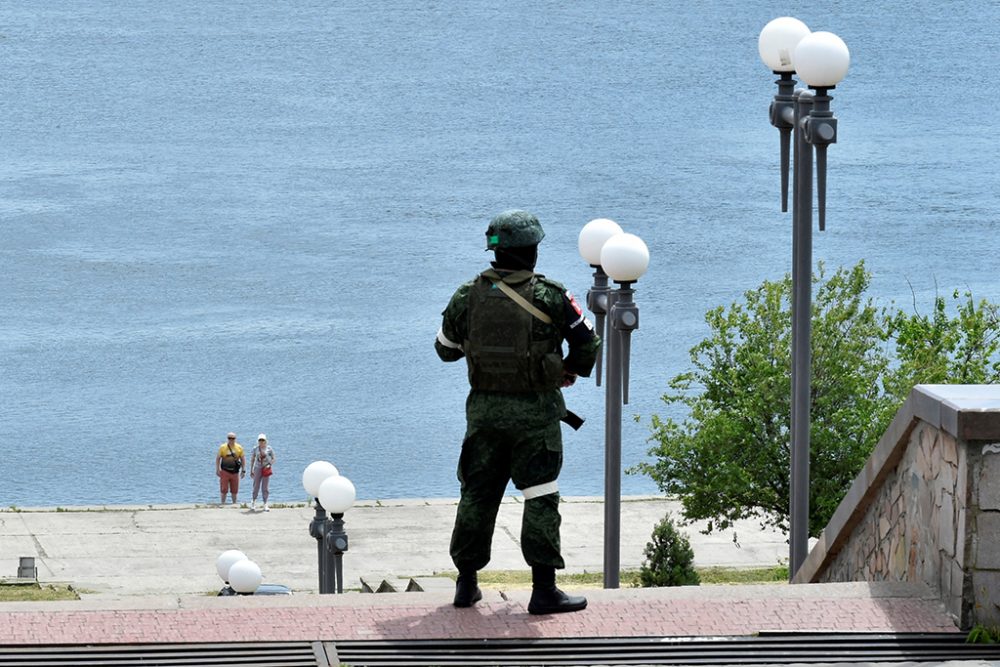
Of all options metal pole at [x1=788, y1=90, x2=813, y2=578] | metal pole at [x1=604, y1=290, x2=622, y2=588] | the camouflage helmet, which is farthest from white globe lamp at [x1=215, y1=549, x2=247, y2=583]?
the camouflage helmet

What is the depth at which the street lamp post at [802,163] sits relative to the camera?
11195 millimetres

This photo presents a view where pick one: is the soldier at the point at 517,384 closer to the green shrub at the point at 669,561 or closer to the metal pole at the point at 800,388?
the metal pole at the point at 800,388

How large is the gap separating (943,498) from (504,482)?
1.77 m

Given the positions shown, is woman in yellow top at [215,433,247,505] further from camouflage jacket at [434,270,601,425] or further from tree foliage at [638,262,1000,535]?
camouflage jacket at [434,270,601,425]

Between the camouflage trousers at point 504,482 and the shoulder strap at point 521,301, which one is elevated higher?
the shoulder strap at point 521,301

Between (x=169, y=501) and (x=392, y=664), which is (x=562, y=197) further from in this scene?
(x=392, y=664)

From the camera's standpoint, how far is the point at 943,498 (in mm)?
7707

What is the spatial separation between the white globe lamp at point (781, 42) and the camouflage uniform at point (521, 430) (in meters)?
4.99

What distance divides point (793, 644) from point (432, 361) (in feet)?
142

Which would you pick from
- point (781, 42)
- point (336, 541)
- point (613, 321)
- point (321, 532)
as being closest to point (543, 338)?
point (613, 321)

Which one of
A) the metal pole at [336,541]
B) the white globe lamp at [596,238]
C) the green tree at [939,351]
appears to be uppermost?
the green tree at [939,351]

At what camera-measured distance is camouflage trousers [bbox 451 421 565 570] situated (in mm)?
7988

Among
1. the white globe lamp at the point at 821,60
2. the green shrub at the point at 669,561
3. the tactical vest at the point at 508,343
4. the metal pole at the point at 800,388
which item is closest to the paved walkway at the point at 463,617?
the tactical vest at the point at 508,343

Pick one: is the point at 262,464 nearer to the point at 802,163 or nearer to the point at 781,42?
the point at 781,42
